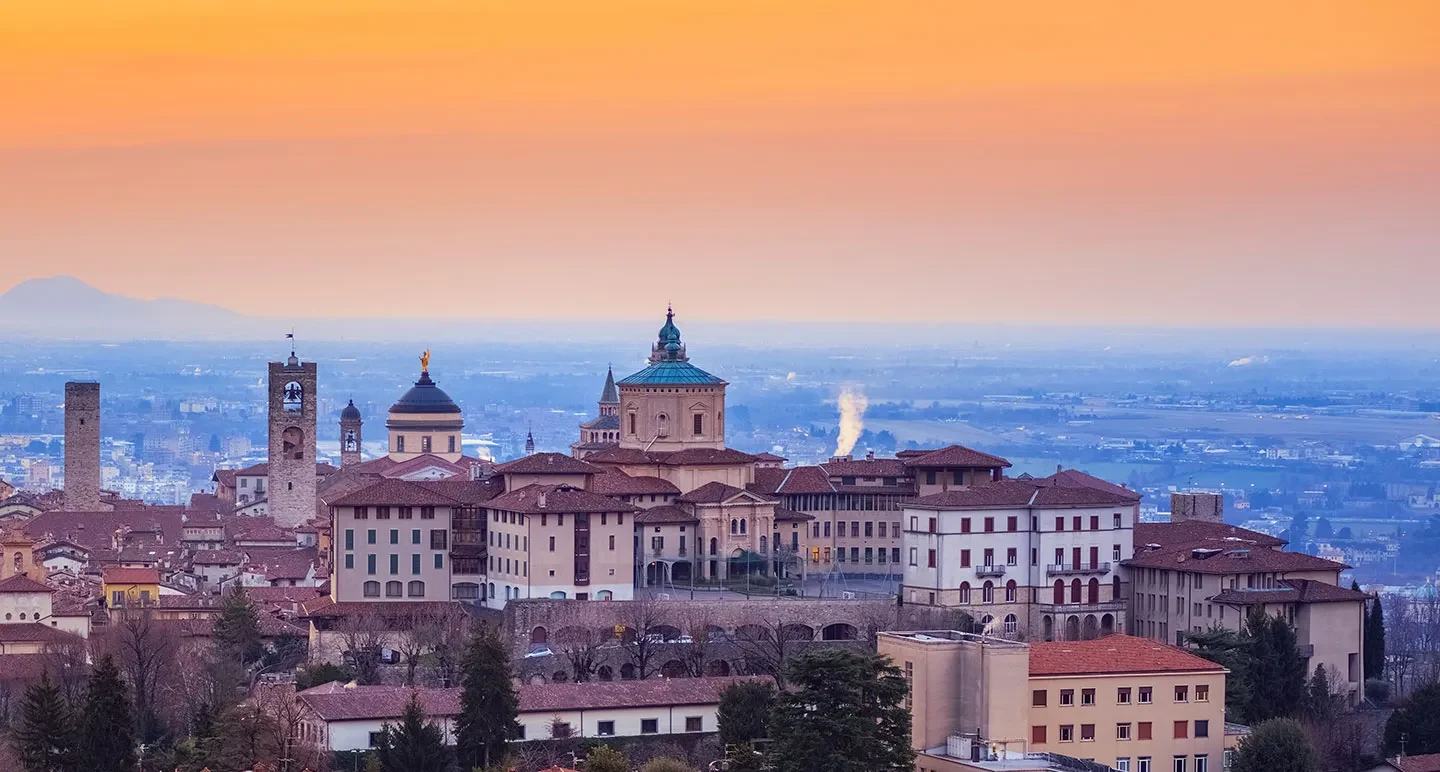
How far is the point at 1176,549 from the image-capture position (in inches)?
3019

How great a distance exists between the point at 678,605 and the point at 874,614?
466 centimetres

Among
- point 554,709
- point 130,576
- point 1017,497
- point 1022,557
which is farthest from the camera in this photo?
point 130,576

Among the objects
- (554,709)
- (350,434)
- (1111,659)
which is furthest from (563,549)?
(350,434)

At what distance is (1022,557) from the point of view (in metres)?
75.0

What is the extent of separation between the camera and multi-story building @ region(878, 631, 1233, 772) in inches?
2228

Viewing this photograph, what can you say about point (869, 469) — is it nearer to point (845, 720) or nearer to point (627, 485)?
point (627, 485)

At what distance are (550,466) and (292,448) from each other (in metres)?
32.4

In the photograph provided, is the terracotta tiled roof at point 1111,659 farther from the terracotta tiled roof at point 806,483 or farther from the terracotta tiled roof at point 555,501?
the terracotta tiled roof at point 806,483

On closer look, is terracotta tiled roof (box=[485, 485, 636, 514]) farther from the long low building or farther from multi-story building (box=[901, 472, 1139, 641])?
the long low building

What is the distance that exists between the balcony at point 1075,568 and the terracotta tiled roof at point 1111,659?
11.3 m

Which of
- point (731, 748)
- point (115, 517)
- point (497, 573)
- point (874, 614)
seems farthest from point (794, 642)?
point (115, 517)

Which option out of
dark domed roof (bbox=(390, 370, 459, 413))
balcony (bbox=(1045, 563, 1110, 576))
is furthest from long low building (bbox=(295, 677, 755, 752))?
dark domed roof (bbox=(390, 370, 459, 413))

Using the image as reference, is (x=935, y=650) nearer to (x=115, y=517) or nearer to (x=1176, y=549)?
(x=1176, y=549)

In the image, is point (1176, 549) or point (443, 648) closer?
point (443, 648)
